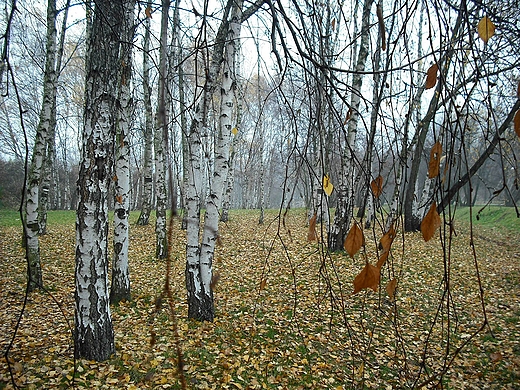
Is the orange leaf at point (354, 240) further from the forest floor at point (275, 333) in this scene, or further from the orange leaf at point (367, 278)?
the forest floor at point (275, 333)

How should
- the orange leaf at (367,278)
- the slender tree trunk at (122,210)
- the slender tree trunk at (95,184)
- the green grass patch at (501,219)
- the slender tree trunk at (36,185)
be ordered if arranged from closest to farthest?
the orange leaf at (367,278) < the slender tree trunk at (95,184) < the slender tree trunk at (122,210) < the slender tree trunk at (36,185) < the green grass patch at (501,219)

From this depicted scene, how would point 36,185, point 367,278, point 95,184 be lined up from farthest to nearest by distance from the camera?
point 36,185 → point 95,184 → point 367,278

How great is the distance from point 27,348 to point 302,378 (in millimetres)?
2962

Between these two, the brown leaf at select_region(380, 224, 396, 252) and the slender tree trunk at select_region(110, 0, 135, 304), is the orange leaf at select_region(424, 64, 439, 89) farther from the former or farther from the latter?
the slender tree trunk at select_region(110, 0, 135, 304)

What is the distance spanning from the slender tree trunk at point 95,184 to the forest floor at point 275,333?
17.1 inches

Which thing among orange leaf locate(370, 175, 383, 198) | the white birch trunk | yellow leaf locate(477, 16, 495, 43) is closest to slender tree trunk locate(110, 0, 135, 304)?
the white birch trunk

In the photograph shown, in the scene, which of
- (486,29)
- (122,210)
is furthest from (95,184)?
(486,29)

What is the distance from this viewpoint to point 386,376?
3.71m

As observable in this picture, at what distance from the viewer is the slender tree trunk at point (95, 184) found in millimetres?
3117

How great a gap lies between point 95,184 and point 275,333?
9.57 ft

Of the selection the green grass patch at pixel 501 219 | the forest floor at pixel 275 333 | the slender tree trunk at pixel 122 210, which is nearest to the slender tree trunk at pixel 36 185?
the forest floor at pixel 275 333

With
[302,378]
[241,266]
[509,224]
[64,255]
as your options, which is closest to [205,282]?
[302,378]

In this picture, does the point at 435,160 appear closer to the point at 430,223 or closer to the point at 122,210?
the point at 430,223

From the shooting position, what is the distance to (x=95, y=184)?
3.20 meters
